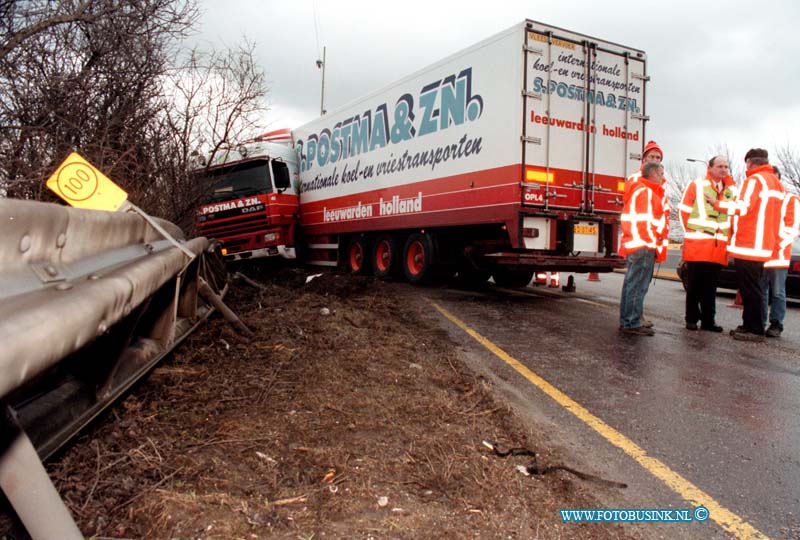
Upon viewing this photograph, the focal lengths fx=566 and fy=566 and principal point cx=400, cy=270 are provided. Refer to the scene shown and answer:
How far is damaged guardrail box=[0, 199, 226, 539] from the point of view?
5.05 ft

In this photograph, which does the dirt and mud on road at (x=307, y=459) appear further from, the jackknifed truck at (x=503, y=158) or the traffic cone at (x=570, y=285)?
the traffic cone at (x=570, y=285)

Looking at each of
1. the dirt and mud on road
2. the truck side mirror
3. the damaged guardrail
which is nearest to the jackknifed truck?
the truck side mirror

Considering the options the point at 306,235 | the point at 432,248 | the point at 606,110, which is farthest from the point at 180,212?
the point at 606,110

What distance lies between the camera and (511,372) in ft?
14.4

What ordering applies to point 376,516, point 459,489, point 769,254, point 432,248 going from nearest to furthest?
point 376,516, point 459,489, point 769,254, point 432,248

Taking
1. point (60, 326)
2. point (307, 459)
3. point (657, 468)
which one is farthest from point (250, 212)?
point (60, 326)

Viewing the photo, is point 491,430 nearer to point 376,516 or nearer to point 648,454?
point 648,454

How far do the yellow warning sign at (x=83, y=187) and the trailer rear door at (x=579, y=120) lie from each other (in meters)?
5.80

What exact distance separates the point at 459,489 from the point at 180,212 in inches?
288

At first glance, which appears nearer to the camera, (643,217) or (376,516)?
(376,516)

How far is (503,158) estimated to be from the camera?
26.0 feet

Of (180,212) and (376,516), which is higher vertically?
(180,212)

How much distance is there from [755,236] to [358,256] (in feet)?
25.8

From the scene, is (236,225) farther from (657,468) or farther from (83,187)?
(657,468)
